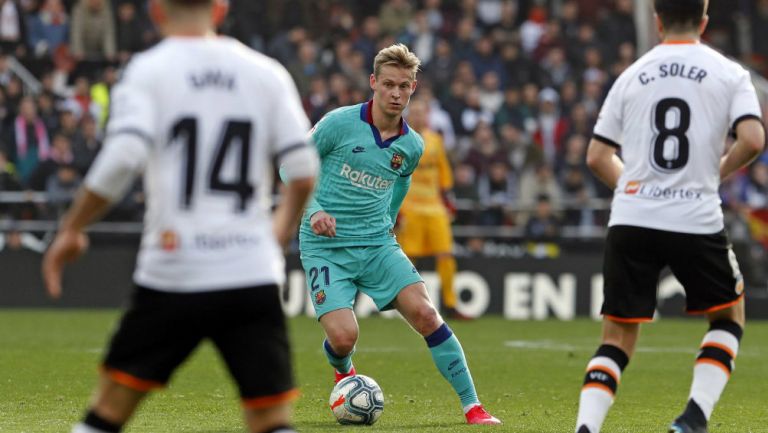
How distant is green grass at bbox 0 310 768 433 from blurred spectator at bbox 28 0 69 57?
7199mm

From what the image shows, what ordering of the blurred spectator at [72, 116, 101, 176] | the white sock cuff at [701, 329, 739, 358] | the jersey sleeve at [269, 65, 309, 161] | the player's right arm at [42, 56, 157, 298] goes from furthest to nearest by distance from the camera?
the blurred spectator at [72, 116, 101, 176] → the white sock cuff at [701, 329, 739, 358] → the jersey sleeve at [269, 65, 309, 161] → the player's right arm at [42, 56, 157, 298]

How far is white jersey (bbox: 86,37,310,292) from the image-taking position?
4.70 meters

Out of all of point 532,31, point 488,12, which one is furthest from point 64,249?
point 488,12

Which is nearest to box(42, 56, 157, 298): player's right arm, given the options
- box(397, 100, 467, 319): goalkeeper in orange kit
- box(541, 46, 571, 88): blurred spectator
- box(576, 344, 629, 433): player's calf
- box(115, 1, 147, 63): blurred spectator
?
box(576, 344, 629, 433): player's calf

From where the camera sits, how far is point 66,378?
10.2m

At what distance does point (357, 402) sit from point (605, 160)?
7.25 ft

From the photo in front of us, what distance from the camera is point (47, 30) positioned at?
73.7 feet

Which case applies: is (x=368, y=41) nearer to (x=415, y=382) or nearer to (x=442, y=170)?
(x=442, y=170)

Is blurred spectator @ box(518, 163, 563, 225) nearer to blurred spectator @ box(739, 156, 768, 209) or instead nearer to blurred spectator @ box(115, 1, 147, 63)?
blurred spectator @ box(739, 156, 768, 209)

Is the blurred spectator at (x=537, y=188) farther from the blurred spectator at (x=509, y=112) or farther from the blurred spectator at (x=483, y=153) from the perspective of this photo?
the blurred spectator at (x=509, y=112)

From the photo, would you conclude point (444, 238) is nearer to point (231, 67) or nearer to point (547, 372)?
point (547, 372)

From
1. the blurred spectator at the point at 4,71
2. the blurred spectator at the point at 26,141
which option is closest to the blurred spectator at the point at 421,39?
the blurred spectator at the point at 4,71

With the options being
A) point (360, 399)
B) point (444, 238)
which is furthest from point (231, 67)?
point (444, 238)

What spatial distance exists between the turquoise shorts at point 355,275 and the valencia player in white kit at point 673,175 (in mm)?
1936
